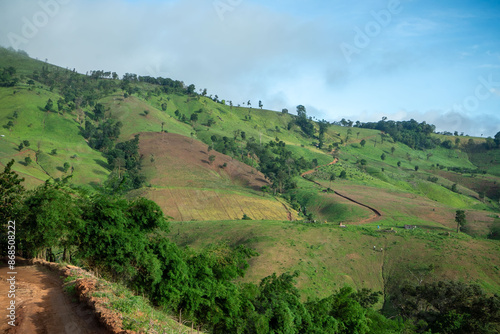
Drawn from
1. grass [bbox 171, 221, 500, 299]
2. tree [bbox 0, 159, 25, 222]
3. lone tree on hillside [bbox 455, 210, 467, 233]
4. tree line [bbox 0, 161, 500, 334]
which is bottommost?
grass [bbox 171, 221, 500, 299]

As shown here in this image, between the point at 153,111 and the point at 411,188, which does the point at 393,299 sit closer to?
the point at 411,188

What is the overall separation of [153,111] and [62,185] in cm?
15558

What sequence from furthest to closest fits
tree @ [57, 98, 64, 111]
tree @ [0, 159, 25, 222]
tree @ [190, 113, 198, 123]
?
tree @ [190, 113, 198, 123]
tree @ [57, 98, 64, 111]
tree @ [0, 159, 25, 222]

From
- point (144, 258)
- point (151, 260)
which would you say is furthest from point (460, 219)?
point (144, 258)

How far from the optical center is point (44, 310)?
Result: 53.7 ft

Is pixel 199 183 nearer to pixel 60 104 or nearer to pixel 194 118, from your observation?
pixel 194 118

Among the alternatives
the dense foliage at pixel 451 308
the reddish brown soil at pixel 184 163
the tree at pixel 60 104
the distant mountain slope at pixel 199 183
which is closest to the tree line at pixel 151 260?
the dense foliage at pixel 451 308

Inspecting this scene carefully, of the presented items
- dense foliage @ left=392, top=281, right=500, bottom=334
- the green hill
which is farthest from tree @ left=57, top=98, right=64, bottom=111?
dense foliage @ left=392, top=281, right=500, bottom=334

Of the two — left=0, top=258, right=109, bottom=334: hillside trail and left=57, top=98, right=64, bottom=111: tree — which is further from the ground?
left=57, top=98, right=64, bottom=111: tree

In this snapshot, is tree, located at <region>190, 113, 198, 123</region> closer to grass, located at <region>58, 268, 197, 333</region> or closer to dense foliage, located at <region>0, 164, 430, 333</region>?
dense foliage, located at <region>0, 164, 430, 333</region>

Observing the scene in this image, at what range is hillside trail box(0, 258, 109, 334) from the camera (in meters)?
14.8

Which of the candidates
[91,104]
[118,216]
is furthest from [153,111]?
[118,216]

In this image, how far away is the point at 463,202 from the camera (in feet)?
485

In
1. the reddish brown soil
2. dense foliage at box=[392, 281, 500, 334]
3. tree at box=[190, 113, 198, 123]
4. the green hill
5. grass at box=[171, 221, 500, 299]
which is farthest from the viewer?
tree at box=[190, 113, 198, 123]
